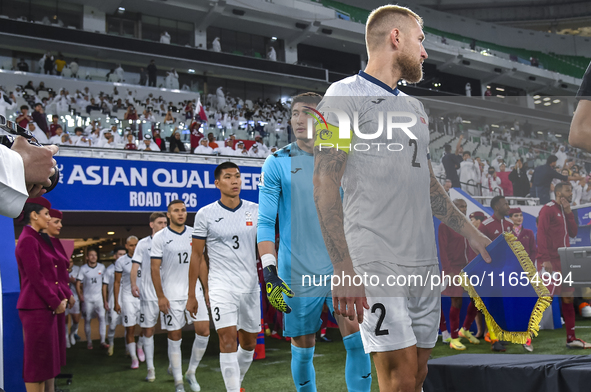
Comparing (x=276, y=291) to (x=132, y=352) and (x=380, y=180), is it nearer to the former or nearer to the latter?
(x=380, y=180)

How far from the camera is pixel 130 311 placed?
746cm

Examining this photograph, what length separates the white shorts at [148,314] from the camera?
643 cm

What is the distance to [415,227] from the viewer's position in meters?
2.09

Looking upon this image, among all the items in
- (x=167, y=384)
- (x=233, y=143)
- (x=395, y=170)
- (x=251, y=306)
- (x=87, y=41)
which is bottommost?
(x=167, y=384)

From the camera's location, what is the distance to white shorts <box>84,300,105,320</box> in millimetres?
9781

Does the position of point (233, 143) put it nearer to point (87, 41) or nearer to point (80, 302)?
point (80, 302)

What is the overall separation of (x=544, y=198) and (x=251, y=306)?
7.76 feet

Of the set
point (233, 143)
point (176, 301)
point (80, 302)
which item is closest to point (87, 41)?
→ point (233, 143)

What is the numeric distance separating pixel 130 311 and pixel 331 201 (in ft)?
20.7

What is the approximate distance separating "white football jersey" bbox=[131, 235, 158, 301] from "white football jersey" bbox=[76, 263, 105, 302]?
3617mm

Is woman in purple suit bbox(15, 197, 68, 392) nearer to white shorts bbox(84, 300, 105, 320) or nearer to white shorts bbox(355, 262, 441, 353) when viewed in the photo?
white shorts bbox(355, 262, 441, 353)

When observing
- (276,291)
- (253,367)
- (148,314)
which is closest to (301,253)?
(276,291)

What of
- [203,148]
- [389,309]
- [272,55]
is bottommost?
[389,309]

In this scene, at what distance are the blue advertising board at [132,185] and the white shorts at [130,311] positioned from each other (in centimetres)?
284
